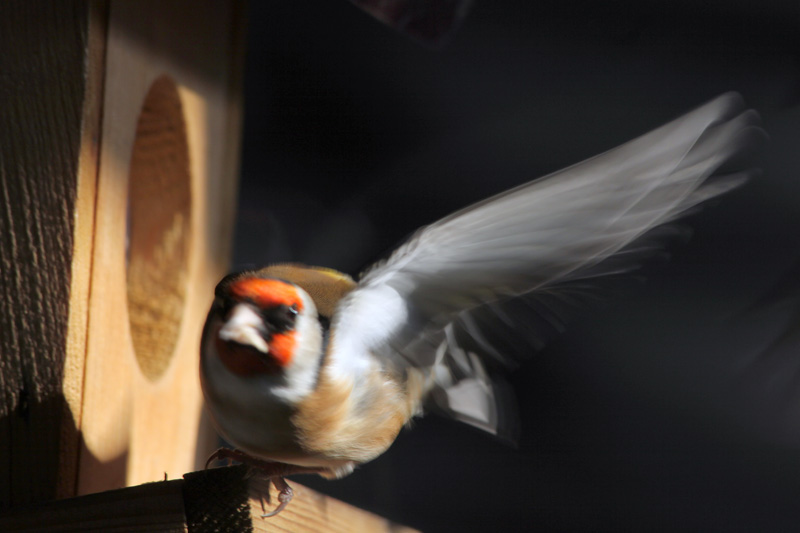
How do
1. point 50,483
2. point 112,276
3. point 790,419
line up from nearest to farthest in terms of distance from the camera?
point 50,483, point 112,276, point 790,419

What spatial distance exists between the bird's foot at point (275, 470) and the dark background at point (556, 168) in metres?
0.89

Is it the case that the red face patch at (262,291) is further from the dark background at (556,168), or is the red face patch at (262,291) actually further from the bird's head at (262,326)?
the dark background at (556,168)

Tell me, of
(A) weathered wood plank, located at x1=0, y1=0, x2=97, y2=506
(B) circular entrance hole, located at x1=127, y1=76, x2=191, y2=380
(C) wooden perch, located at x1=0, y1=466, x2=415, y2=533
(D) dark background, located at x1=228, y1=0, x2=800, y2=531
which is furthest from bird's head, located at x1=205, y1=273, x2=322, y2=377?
(D) dark background, located at x1=228, y1=0, x2=800, y2=531

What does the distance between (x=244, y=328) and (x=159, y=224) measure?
0.70 meters

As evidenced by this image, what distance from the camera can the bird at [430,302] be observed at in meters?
0.84

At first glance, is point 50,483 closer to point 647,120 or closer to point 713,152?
point 713,152

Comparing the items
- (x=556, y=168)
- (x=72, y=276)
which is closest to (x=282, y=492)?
(x=72, y=276)

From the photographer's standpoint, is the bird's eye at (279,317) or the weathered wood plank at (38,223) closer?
the bird's eye at (279,317)

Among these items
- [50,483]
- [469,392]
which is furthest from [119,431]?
[469,392]

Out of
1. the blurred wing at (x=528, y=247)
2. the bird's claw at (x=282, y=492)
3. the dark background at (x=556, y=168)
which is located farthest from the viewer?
the dark background at (x=556, y=168)

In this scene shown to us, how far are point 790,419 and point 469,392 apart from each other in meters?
1.06

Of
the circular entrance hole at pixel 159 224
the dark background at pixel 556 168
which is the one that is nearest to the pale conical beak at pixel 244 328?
the circular entrance hole at pixel 159 224

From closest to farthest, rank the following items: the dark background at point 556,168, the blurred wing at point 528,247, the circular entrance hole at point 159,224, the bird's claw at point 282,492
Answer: the blurred wing at point 528,247
the bird's claw at point 282,492
the circular entrance hole at point 159,224
the dark background at point 556,168

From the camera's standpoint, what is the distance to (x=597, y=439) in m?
2.08
